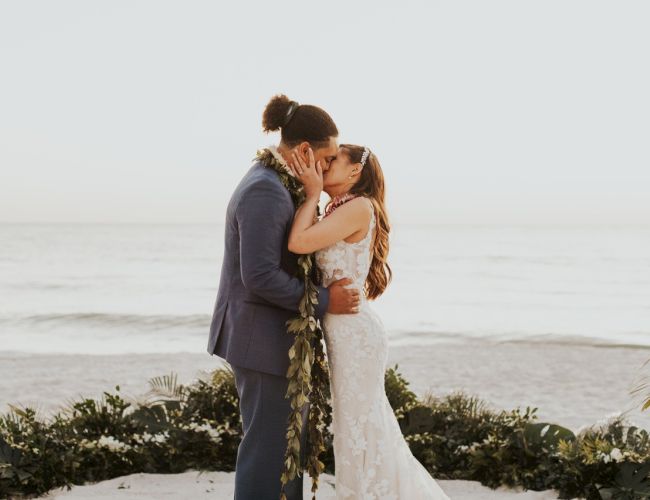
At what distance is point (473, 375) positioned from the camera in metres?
11.3

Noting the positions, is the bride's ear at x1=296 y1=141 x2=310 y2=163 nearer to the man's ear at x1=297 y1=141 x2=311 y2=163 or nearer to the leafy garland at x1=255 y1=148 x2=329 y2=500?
the man's ear at x1=297 y1=141 x2=311 y2=163

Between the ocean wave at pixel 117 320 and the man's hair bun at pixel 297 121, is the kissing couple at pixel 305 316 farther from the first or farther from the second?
the ocean wave at pixel 117 320

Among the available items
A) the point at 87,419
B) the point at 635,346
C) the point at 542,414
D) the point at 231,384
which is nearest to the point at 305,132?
the point at 231,384

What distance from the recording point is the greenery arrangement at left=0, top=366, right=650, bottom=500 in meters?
4.82

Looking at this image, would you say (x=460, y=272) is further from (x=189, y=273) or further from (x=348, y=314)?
(x=348, y=314)

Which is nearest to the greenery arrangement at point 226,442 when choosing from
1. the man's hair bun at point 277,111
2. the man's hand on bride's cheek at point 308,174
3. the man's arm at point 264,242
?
the man's arm at point 264,242

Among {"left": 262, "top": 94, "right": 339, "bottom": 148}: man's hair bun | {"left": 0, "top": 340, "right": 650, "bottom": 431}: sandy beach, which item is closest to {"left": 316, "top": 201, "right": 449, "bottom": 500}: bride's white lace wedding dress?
{"left": 262, "top": 94, "right": 339, "bottom": 148}: man's hair bun

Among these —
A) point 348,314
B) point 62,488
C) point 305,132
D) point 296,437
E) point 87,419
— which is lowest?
point 62,488

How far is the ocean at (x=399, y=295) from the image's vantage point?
57.5ft

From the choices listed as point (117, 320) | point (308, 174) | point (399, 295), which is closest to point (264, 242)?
point (308, 174)

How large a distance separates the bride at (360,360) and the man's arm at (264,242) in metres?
0.42

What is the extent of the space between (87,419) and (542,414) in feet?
16.8

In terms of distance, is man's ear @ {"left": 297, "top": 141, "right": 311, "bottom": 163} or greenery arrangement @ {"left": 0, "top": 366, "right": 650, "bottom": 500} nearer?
man's ear @ {"left": 297, "top": 141, "right": 311, "bottom": 163}

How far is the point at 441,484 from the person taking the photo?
5.16 metres
